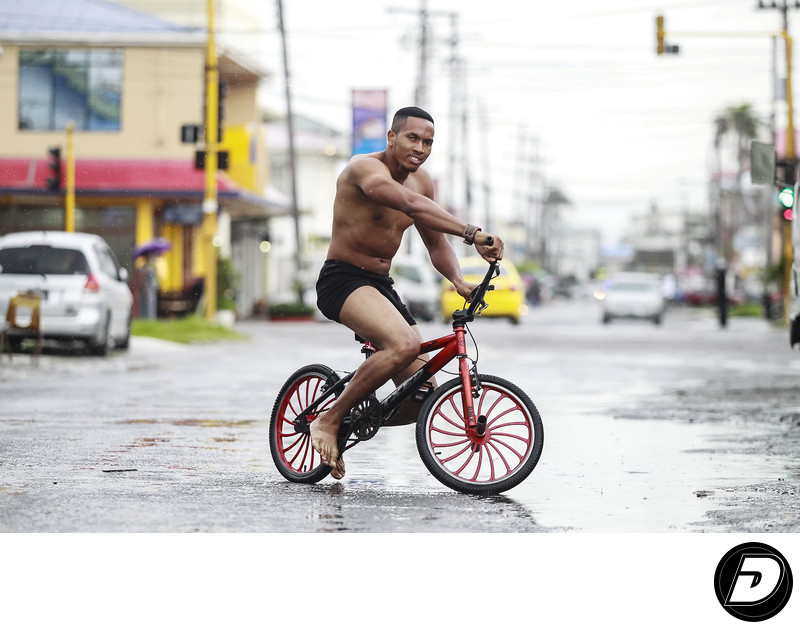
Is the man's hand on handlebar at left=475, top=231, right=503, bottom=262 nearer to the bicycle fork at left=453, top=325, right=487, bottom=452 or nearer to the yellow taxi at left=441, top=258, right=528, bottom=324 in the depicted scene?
the bicycle fork at left=453, top=325, right=487, bottom=452

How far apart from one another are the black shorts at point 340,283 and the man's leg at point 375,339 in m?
0.04

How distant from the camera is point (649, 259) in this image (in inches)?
3775

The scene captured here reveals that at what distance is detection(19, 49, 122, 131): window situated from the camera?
40.7 metres

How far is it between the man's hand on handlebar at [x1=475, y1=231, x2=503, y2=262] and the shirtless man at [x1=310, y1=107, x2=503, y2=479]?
13.1 inches

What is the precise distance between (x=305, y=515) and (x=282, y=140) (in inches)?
2676

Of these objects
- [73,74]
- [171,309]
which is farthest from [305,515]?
[73,74]

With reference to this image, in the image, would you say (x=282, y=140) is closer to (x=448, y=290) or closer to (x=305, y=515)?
(x=448, y=290)

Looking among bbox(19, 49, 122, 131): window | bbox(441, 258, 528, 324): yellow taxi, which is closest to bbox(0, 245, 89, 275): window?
bbox(441, 258, 528, 324): yellow taxi

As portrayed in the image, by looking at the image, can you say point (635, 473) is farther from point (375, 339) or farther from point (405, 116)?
point (405, 116)

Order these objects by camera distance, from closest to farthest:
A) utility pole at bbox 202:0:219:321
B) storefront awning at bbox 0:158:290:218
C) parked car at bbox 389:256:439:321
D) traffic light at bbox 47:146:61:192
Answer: utility pole at bbox 202:0:219:321
traffic light at bbox 47:146:61:192
storefront awning at bbox 0:158:290:218
parked car at bbox 389:256:439:321

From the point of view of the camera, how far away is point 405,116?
7605mm

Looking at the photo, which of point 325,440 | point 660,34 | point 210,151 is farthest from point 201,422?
point 660,34
